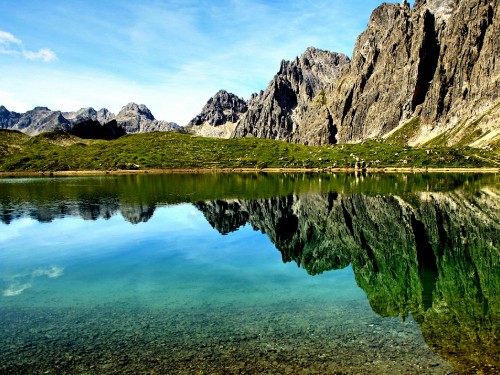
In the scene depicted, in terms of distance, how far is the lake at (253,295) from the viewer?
19.7 meters

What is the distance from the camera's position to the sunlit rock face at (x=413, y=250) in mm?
23516

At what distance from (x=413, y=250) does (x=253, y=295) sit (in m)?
20.6

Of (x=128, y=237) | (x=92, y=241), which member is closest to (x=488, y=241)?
(x=128, y=237)

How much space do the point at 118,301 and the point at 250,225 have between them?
32.4 metres

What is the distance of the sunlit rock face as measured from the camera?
2352 cm

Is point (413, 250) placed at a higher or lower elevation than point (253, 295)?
higher

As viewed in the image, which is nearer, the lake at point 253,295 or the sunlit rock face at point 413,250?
the lake at point 253,295

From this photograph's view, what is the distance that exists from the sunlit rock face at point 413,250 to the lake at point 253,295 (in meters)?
0.17

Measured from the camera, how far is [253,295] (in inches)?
1146

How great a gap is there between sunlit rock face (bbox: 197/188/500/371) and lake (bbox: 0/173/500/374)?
170mm

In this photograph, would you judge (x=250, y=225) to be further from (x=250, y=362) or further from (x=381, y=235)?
(x=250, y=362)

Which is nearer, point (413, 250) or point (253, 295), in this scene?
point (253, 295)

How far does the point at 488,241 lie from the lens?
143 feet

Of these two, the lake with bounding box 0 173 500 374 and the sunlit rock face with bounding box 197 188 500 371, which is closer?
the lake with bounding box 0 173 500 374
